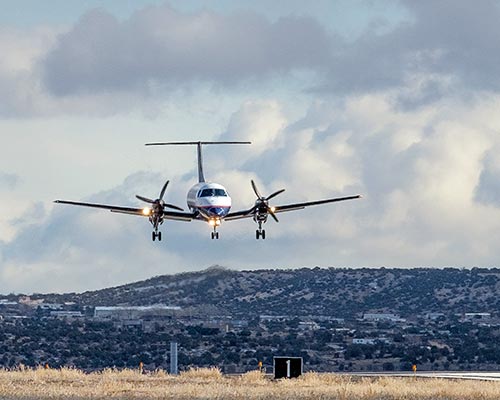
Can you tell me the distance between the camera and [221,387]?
73.1 metres

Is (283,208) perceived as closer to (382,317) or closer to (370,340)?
(370,340)

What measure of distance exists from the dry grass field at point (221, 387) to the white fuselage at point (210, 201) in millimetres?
9520

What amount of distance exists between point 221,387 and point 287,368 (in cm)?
1022

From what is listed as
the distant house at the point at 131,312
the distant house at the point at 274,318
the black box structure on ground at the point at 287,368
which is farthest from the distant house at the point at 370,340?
the black box structure on ground at the point at 287,368

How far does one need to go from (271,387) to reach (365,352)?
59724 mm

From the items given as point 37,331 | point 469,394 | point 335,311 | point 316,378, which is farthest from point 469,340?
point 469,394

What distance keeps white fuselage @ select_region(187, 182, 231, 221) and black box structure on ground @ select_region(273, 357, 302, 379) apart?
1077 centimetres

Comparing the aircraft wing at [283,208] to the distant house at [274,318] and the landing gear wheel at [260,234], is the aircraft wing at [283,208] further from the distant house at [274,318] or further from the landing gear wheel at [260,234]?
the distant house at [274,318]

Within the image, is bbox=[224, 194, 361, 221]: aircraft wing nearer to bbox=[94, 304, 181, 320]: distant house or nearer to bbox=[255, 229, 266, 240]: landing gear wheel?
bbox=[255, 229, 266, 240]: landing gear wheel

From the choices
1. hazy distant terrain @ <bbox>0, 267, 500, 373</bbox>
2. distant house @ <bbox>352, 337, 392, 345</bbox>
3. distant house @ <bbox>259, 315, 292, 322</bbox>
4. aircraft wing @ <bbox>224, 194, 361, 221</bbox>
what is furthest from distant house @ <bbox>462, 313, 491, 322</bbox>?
aircraft wing @ <bbox>224, 194, 361, 221</bbox>

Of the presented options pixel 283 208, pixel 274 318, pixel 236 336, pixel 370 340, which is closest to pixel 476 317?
pixel 274 318

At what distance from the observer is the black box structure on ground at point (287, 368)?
270ft

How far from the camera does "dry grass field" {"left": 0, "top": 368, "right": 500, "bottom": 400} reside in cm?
6612

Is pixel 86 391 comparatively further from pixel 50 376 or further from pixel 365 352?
pixel 365 352
